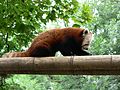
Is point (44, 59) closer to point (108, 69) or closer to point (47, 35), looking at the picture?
point (108, 69)

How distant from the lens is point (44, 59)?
235cm

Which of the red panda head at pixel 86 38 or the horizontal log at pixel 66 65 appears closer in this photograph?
the horizontal log at pixel 66 65

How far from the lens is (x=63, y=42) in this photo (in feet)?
10.5

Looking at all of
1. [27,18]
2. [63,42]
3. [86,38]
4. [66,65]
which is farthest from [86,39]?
[66,65]

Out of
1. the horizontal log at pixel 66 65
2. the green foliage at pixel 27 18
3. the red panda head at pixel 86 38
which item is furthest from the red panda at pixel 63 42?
the horizontal log at pixel 66 65

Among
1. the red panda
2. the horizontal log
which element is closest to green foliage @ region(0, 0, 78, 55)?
the red panda

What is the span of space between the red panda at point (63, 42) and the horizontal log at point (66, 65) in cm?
53

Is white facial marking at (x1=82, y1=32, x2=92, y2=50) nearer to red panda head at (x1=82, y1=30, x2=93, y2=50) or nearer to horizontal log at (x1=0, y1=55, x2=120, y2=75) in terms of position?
red panda head at (x1=82, y1=30, x2=93, y2=50)

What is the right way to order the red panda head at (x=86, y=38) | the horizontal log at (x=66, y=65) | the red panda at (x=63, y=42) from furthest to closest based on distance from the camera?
the red panda head at (x=86, y=38) → the red panda at (x=63, y=42) → the horizontal log at (x=66, y=65)

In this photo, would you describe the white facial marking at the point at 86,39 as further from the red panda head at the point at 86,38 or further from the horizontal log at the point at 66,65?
the horizontal log at the point at 66,65

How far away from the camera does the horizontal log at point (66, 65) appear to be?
2.13m

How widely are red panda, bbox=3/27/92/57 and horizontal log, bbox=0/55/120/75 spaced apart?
535 mm

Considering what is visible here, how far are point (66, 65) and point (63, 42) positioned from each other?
1.00 metres

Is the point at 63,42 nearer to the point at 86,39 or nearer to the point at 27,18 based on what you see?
the point at 86,39
